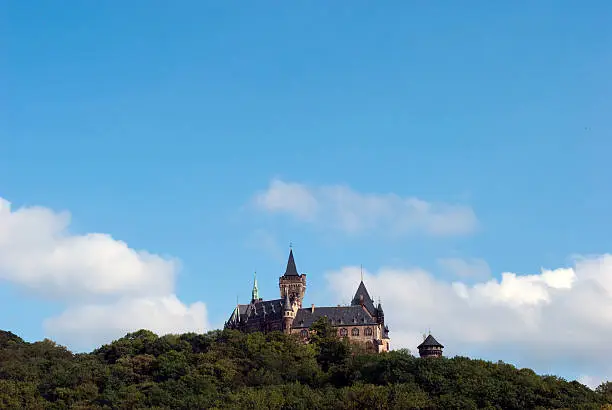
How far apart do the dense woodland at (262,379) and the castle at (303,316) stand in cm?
590

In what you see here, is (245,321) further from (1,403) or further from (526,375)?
(526,375)

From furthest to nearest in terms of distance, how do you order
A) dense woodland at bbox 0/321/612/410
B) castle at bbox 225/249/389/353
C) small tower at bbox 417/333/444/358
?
castle at bbox 225/249/389/353 → small tower at bbox 417/333/444/358 → dense woodland at bbox 0/321/612/410

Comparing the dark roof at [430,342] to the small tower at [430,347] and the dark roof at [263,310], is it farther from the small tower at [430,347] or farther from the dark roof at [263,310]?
the dark roof at [263,310]

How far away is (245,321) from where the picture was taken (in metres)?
148

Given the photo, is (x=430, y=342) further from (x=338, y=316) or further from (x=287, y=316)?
(x=287, y=316)

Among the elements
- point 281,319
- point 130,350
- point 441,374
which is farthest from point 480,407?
point 130,350

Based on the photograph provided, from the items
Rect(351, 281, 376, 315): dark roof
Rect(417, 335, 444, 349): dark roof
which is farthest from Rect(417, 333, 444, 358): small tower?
Rect(351, 281, 376, 315): dark roof

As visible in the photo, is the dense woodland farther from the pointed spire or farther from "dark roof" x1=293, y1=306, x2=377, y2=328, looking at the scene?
the pointed spire

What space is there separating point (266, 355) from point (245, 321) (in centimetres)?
2489

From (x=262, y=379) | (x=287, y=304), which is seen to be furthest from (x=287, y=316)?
(x=262, y=379)

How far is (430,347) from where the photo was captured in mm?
129125

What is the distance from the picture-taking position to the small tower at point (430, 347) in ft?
422

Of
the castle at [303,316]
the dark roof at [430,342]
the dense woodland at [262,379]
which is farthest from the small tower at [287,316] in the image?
the dark roof at [430,342]

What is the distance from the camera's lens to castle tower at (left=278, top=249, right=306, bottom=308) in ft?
484
